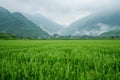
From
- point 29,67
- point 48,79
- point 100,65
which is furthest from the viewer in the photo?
point 100,65

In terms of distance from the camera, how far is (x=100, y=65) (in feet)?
14.9

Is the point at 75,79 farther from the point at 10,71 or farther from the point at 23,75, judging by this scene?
the point at 10,71

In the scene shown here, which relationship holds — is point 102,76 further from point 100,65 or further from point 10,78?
point 10,78

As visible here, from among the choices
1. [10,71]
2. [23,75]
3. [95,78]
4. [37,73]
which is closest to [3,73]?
[10,71]

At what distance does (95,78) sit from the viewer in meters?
3.39

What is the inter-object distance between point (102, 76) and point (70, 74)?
64cm

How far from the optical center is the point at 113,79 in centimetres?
332

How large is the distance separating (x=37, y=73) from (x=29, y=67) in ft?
1.98

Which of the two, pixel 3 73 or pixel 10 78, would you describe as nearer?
pixel 10 78

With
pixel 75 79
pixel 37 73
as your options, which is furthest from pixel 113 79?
pixel 37 73

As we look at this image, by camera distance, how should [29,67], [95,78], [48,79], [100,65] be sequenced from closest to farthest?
[48,79]
[95,78]
[29,67]
[100,65]

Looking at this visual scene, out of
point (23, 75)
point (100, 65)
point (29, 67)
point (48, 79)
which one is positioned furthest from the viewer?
point (100, 65)

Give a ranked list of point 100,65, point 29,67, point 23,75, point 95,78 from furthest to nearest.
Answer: point 100,65, point 29,67, point 23,75, point 95,78

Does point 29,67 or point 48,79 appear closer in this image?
point 48,79
